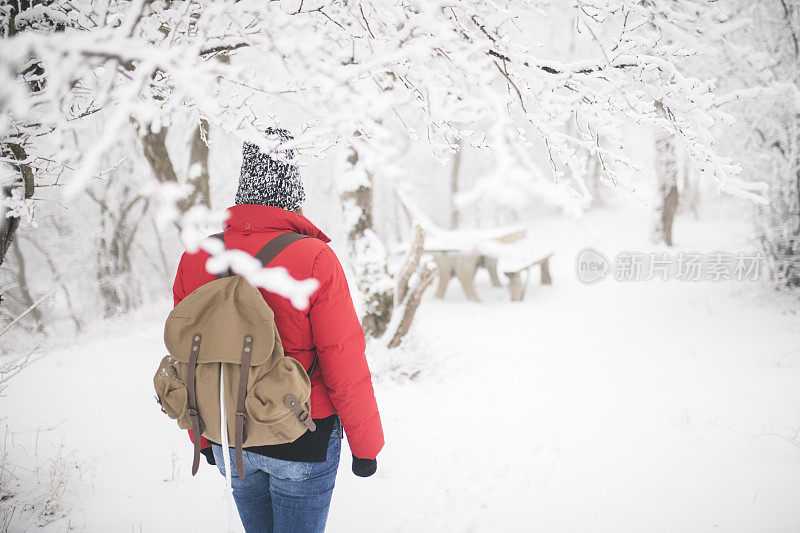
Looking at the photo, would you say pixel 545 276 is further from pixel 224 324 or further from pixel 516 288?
pixel 224 324

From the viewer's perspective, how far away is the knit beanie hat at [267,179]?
1.34m

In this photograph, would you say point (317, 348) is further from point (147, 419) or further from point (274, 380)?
point (147, 419)

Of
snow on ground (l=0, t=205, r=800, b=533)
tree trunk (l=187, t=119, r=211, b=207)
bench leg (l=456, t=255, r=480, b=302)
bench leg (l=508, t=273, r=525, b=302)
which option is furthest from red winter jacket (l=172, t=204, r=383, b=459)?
bench leg (l=508, t=273, r=525, b=302)

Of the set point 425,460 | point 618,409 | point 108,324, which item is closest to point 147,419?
point 425,460

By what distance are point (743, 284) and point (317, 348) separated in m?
7.89

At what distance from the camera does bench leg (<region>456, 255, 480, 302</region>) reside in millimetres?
7770

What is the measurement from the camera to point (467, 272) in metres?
7.80

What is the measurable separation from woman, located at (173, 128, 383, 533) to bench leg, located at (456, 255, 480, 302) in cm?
654

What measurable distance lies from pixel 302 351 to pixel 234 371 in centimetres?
24

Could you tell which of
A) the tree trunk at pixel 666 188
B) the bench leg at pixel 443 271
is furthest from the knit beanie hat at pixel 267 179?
the tree trunk at pixel 666 188

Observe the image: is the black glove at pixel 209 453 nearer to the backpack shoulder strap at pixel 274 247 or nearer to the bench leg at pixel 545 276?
the backpack shoulder strap at pixel 274 247

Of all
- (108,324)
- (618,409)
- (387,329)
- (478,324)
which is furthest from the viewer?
(108,324)

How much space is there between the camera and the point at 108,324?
7.54 m

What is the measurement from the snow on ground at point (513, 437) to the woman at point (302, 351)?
A: 31.6 inches
